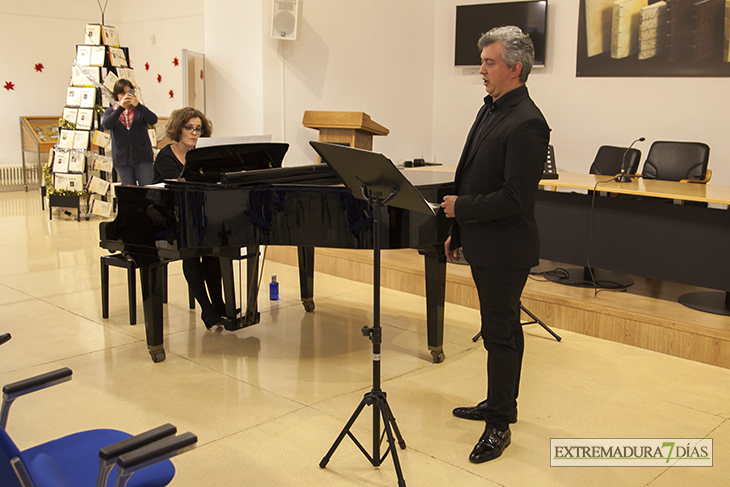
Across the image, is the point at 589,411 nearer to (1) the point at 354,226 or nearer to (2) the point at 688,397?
(2) the point at 688,397

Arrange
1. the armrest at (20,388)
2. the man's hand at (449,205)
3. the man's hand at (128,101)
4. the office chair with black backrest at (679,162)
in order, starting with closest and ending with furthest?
the armrest at (20,388)
the man's hand at (449,205)
the office chair with black backrest at (679,162)
the man's hand at (128,101)

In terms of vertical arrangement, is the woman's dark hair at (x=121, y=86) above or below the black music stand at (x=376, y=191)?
above

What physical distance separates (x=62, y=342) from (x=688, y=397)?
11.1 feet

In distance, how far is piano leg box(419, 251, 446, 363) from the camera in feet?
12.1

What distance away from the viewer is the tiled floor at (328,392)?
2648 mm

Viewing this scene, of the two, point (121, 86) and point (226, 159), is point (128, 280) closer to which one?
point (226, 159)

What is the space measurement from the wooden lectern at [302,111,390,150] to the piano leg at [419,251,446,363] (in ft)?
9.53

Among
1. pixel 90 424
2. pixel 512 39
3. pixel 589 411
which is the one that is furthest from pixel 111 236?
pixel 589 411

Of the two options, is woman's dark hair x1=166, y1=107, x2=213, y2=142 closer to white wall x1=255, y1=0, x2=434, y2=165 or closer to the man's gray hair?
the man's gray hair

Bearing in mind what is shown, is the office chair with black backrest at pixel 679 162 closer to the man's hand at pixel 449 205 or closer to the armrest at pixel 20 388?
the man's hand at pixel 449 205

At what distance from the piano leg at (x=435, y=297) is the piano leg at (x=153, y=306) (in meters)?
1.41

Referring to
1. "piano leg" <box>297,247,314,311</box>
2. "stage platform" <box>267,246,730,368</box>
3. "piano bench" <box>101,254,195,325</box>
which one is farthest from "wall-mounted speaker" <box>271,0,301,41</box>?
"piano bench" <box>101,254,195,325</box>

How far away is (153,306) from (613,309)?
2.67 meters

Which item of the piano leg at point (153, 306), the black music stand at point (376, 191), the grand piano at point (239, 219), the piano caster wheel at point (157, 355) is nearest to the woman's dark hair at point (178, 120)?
the grand piano at point (239, 219)
